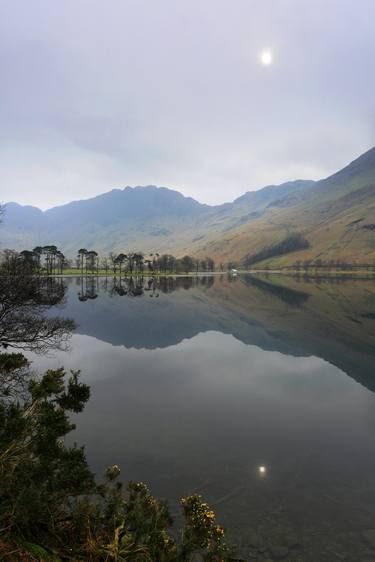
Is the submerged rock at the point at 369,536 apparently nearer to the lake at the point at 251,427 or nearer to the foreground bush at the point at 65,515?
the lake at the point at 251,427

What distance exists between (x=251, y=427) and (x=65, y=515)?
1707 cm

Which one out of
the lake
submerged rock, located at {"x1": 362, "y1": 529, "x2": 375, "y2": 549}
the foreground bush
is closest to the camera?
the foreground bush

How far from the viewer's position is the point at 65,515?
30.2 feet

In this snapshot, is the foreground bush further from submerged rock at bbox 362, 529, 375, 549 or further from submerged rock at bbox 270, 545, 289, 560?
submerged rock at bbox 362, 529, 375, 549

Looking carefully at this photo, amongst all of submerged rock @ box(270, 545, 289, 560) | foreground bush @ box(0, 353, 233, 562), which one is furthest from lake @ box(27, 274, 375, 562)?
foreground bush @ box(0, 353, 233, 562)

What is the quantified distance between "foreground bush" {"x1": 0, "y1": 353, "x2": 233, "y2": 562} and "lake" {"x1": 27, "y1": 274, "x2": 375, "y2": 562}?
17.1 feet

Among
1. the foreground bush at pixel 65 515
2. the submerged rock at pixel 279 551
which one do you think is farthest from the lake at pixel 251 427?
the foreground bush at pixel 65 515

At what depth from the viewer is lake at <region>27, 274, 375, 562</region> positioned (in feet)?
45.8

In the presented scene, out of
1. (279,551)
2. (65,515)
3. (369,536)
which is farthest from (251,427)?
(65,515)

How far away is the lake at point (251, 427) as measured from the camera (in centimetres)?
1397

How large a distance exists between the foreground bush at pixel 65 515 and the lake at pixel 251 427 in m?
5.21

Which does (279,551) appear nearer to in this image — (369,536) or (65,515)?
(369,536)

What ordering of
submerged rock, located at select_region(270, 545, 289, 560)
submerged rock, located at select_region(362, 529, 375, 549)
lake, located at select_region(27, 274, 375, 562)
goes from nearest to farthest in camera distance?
submerged rock, located at select_region(270, 545, 289, 560)
submerged rock, located at select_region(362, 529, 375, 549)
lake, located at select_region(27, 274, 375, 562)

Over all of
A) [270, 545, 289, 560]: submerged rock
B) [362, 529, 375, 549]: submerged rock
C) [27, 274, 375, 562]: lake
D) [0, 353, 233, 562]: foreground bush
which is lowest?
[27, 274, 375, 562]: lake
